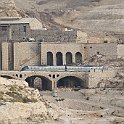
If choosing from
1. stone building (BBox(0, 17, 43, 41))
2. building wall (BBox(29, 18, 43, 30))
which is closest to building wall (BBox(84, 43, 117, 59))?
building wall (BBox(29, 18, 43, 30))

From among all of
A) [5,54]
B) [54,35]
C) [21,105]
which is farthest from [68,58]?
[21,105]

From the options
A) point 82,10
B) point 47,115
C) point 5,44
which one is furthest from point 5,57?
point 82,10

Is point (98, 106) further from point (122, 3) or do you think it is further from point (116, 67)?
point (122, 3)

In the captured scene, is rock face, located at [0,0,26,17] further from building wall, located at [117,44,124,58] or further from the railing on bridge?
building wall, located at [117,44,124,58]

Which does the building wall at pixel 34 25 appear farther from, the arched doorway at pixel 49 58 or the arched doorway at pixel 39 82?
the arched doorway at pixel 39 82

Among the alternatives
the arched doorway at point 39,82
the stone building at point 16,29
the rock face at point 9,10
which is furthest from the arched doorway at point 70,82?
the rock face at point 9,10
